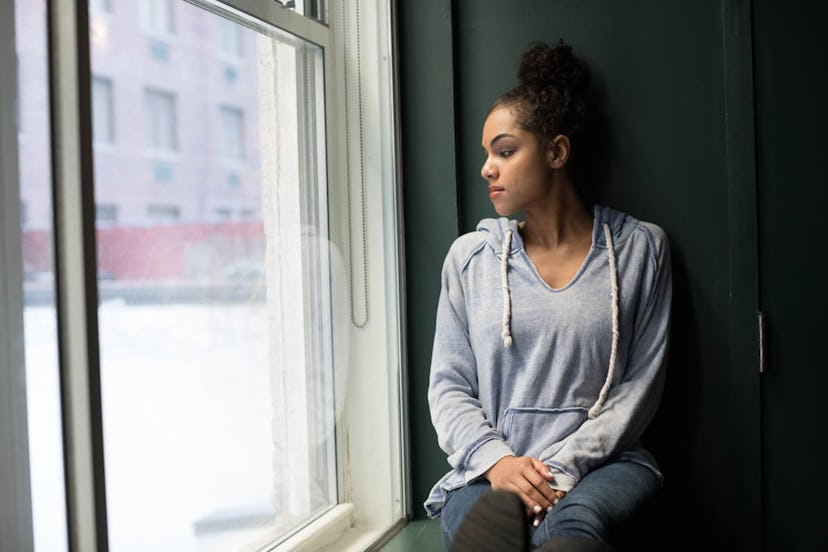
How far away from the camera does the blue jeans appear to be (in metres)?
1.23

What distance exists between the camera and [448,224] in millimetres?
1841

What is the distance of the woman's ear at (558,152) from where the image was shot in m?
1.60

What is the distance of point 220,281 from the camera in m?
1.38

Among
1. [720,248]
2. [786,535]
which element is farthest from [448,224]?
[786,535]

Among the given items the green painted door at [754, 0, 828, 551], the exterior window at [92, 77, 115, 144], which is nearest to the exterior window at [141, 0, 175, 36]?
the exterior window at [92, 77, 115, 144]

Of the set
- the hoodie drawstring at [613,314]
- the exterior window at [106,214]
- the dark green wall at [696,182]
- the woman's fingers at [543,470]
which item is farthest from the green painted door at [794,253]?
the exterior window at [106,214]

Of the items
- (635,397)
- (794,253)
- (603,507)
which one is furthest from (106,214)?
(794,253)

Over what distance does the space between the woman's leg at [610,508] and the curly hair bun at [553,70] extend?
778 mm

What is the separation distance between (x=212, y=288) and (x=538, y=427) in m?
0.68

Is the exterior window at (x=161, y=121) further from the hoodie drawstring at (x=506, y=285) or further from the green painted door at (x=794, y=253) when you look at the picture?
the green painted door at (x=794, y=253)

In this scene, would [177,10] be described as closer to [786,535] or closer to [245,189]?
[245,189]

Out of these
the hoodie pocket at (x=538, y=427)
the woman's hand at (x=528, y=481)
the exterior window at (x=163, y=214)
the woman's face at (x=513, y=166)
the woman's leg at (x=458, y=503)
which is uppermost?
the woman's face at (x=513, y=166)

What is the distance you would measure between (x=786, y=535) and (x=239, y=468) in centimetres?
114

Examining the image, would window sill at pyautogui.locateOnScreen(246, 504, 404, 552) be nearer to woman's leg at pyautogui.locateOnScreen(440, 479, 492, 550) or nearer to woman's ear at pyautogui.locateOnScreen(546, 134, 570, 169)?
woman's leg at pyautogui.locateOnScreen(440, 479, 492, 550)
